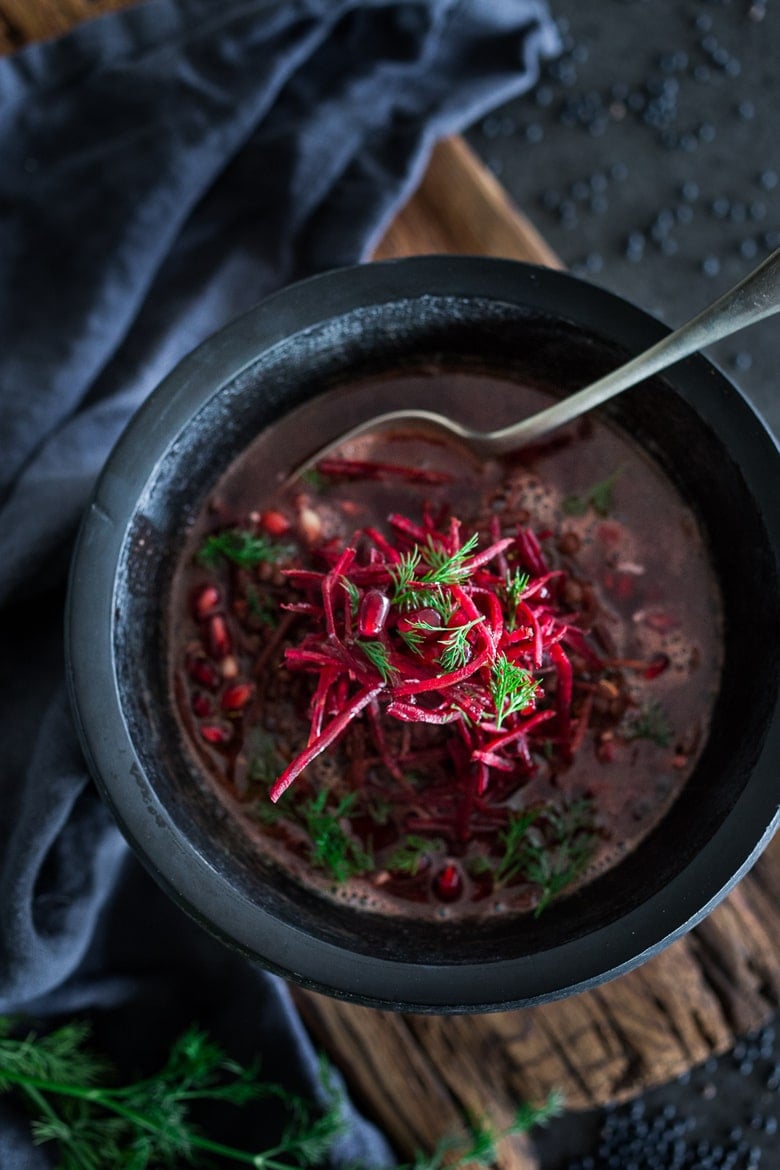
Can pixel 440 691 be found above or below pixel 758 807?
above

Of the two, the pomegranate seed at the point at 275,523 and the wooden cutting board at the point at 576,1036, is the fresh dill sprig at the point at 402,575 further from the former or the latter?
the wooden cutting board at the point at 576,1036

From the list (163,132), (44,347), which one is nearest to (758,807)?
(44,347)

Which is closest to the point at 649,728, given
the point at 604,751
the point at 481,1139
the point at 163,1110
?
the point at 604,751

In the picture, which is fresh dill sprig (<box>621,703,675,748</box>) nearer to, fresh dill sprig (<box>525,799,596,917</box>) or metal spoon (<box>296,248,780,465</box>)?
fresh dill sprig (<box>525,799,596,917</box>)

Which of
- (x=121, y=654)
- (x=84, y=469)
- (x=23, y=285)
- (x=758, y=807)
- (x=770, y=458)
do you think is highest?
(x=23, y=285)

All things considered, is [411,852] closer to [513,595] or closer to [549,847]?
[549,847]

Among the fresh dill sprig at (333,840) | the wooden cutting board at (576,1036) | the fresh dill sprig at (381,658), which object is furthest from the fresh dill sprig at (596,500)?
the wooden cutting board at (576,1036)

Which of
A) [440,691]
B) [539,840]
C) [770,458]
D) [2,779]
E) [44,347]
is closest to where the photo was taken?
[440,691]

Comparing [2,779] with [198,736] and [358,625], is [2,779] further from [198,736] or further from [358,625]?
[358,625]
